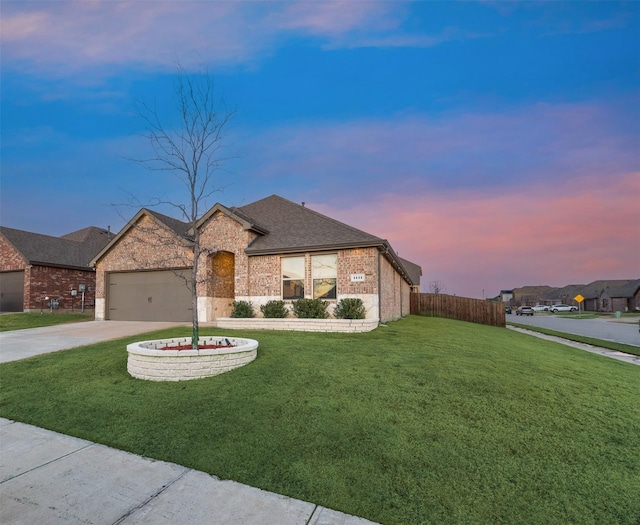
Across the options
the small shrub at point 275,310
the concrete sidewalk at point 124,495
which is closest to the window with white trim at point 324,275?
the small shrub at point 275,310

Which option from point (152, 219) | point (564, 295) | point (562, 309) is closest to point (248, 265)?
point (152, 219)

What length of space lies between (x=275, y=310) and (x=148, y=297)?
824 cm

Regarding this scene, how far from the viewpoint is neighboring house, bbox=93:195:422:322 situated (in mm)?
13891

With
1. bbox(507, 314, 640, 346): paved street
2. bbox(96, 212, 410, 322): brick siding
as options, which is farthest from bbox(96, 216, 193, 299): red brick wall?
bbox(507, 314, 640, 346): paved street

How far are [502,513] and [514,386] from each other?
3.58 meters

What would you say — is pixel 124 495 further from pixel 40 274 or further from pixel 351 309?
pixel 40 274

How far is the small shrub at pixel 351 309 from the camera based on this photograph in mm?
13039

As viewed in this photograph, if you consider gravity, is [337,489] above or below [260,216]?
below

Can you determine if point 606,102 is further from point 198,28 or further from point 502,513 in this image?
point 502,513

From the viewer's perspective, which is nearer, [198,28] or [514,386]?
[514,386]

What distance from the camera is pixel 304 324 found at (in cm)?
1274

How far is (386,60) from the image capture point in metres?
12.7

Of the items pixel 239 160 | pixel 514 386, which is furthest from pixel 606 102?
pixel 239 160

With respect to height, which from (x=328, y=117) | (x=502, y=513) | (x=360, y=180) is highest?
(x=328, y=117)
